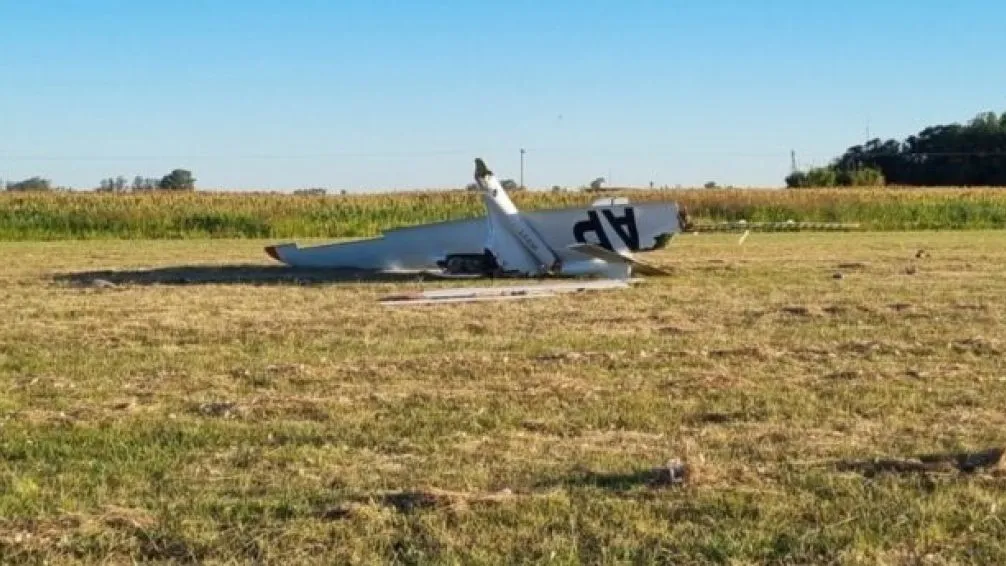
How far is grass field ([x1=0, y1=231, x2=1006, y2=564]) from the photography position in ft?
13.3

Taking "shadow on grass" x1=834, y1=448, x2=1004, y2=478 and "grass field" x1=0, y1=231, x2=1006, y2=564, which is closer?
"grass field" x1=0, y1=231, x2=1006, y2=564

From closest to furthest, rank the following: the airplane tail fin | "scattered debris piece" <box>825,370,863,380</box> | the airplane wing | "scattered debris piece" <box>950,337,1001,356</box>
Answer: "scattered debris piece" <box>825,370,863,380</box>
"scattered debris piece" <box>950,337,1001,356</box>
the airplane wing
the airplane tail fin

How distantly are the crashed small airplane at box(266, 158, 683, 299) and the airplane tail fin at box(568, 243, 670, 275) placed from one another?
0.04 ft

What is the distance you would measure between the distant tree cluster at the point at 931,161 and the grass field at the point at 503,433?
227 ft

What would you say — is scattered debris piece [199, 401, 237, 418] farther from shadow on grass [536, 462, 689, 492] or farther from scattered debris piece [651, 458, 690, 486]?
scattered debris piece [651, 458, 690, 486]

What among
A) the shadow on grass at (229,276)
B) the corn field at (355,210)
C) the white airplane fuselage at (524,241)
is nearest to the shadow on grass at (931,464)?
the white airplane fuselage at (524,241)

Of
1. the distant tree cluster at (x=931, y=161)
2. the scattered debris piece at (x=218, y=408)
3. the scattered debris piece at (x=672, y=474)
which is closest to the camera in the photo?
the scattered debris piece at (x=672, y=474)

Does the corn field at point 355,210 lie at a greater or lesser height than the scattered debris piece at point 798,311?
greater

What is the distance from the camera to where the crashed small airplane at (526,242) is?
15062 mm

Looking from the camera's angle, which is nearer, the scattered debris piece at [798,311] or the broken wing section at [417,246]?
the scattered debris piece at [798,311]

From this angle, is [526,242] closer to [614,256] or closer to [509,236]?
[509,236]

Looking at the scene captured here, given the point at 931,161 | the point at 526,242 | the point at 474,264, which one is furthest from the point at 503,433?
the point at 931,161

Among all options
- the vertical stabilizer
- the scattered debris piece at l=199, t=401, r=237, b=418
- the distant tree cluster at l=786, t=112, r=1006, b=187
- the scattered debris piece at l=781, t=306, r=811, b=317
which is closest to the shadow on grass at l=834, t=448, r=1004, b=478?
the scattered debris piece at l=199, t=401, r=237, b=418

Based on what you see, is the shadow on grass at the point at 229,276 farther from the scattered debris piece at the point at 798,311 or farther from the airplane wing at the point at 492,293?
the scattered debris piece at the point at 798,311
